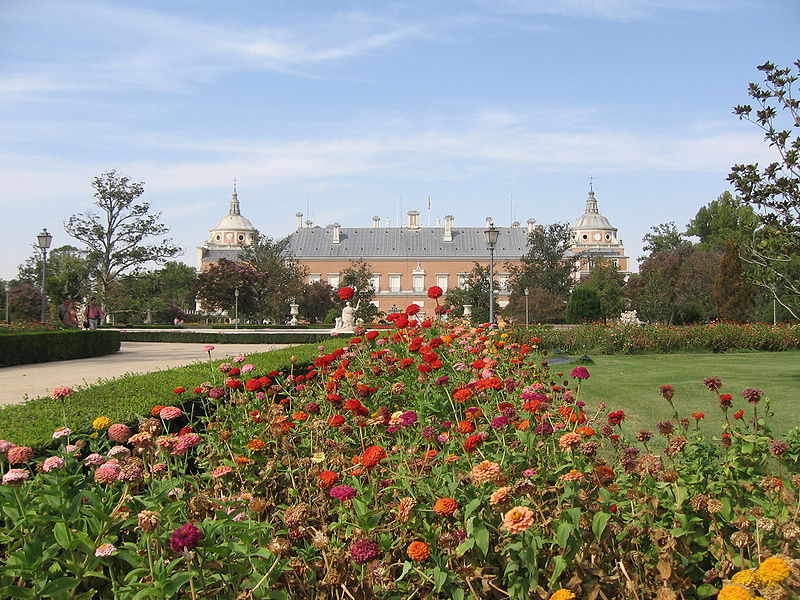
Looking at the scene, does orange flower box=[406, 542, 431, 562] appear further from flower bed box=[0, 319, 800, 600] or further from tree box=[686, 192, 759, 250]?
tree box=[686, 192, 759, 250]

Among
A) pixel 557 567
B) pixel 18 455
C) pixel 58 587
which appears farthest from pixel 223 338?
pixel 557 567

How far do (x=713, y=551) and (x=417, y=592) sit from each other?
945 mm

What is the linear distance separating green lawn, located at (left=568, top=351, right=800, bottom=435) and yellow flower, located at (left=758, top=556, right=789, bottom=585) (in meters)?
3.70

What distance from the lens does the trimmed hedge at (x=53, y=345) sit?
13.4 metres

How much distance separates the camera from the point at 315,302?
40188 millimetres

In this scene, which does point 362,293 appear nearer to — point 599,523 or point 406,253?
point 406,253

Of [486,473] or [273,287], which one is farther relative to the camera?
[273,287]

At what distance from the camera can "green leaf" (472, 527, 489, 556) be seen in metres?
2.17

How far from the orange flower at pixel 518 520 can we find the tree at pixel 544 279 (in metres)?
35.4

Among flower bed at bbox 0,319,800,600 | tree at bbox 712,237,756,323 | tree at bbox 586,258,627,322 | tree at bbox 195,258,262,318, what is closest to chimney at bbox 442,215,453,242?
tree at bbox 586,258,627,322

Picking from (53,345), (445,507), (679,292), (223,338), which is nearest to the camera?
(445,507)

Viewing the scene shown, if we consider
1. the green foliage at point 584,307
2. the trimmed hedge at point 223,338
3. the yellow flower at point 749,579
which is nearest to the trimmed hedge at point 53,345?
the trimmed hedge at point 223,338

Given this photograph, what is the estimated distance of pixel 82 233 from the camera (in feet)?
91.5

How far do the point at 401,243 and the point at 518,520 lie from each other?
234ft
